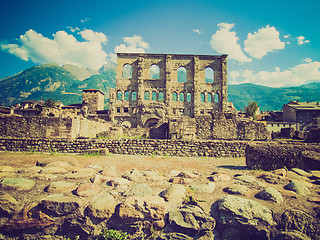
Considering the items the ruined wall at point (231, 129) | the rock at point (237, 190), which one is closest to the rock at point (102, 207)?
the rock at point (237, 190)

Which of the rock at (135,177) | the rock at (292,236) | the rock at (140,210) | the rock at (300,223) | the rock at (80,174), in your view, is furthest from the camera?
the rock at (135,177)

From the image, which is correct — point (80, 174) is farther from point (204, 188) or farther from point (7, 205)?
point (204, 188)

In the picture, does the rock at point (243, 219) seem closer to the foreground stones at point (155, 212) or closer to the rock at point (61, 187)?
the foreground stones at point (155, 212)

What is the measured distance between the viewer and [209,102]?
101ft

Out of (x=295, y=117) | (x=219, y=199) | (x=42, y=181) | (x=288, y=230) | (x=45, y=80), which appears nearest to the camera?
(x=288, y=230)

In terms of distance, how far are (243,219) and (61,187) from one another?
12.3 feet

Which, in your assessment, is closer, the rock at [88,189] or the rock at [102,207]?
the rock at [102,207]

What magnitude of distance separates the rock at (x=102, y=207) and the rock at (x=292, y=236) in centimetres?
292

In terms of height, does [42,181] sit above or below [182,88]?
below

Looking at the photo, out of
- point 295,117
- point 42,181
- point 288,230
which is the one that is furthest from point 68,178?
point 295,117

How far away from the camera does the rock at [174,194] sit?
10.9 feet

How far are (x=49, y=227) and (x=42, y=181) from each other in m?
1.28

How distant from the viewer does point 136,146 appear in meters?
9.41

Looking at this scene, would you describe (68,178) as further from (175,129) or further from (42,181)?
(175,129)
